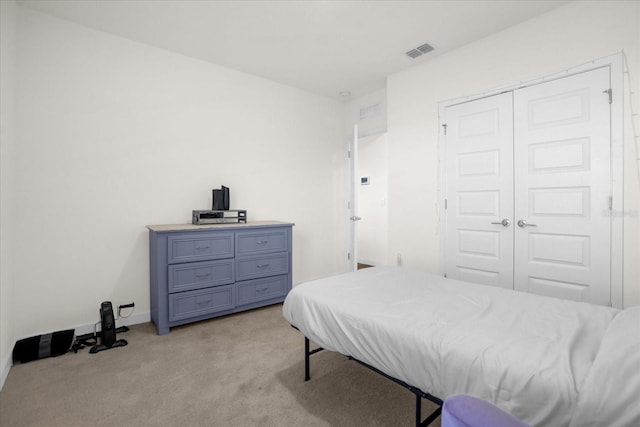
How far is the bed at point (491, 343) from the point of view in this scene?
0.93 metres

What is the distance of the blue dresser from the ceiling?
1.92 meters

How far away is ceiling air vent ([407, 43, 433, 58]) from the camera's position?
3.23m

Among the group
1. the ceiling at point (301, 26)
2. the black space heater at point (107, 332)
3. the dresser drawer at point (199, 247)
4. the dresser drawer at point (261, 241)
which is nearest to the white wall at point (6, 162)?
the ceiling at point (301, 26)

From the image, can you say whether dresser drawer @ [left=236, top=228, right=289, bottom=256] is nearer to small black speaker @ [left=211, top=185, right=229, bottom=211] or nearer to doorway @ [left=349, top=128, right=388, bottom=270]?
small black speaker @ [left=211, top=185, right=229, bottom=211]

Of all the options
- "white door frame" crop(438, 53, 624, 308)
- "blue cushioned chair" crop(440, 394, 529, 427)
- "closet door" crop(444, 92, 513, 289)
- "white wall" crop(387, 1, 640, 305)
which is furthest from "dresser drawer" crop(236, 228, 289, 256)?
"white door frame" crop(438, 53, 624, 308)

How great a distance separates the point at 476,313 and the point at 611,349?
23.3 inches

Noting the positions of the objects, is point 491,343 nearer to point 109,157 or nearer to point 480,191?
point 480,191

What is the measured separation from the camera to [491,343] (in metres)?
1.21

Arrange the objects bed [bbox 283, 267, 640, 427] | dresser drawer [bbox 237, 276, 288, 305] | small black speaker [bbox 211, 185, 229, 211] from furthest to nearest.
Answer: small black speaker [bbox 211, 185, 229, 211] < dresser drawer [bbox 237, 276, 288, 305] < bed [bbox 283, 267, 640, 427]

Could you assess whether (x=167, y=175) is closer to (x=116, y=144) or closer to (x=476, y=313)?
(x=116, y=144)

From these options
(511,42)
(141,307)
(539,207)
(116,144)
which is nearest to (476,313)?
(539,207)

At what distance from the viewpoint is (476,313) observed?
1.57 m

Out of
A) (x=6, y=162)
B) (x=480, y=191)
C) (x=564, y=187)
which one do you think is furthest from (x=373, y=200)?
(x=6, y=162)

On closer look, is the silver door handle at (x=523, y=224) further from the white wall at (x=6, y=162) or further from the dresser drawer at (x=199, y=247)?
the white wall at (x=6, y=162)
